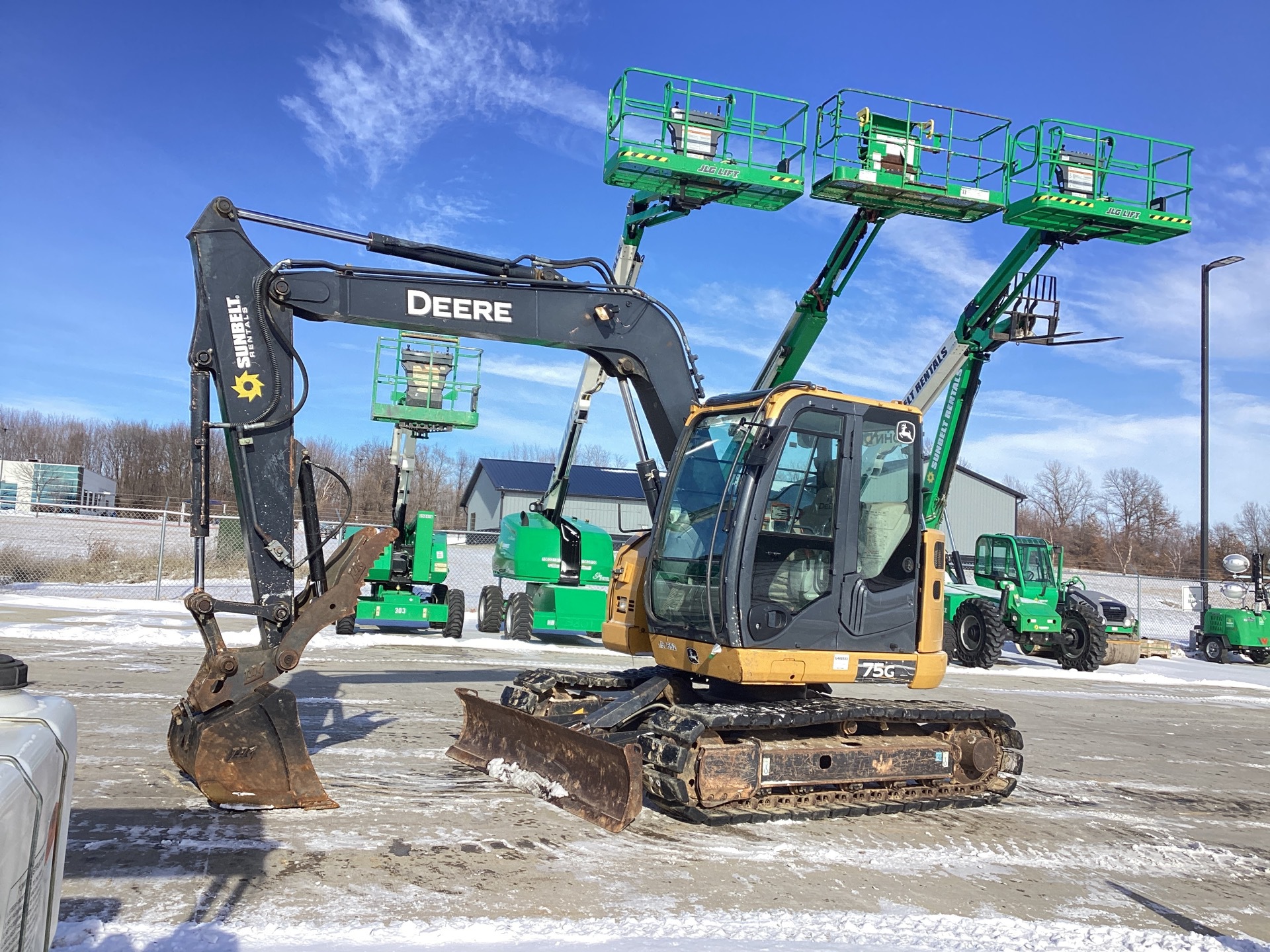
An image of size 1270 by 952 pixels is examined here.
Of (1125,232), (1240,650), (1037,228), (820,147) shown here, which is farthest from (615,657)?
(1240,650)

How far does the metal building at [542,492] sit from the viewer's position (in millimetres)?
46750

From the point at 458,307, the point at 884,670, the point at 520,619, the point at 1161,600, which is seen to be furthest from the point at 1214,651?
the point at 458,307

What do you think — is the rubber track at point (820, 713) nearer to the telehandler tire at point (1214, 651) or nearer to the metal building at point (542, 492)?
the telehandler tire at point (1214, 651)

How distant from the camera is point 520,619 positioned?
17.5 m

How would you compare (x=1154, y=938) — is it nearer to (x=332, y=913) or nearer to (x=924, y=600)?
(x=924, y=600)

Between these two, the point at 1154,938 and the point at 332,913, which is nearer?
the point at 332,913

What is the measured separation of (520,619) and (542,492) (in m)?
26.3

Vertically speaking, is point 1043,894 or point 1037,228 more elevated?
point 1037,228

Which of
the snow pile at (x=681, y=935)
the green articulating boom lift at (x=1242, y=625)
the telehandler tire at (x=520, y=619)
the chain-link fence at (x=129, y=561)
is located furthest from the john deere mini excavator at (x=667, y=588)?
the green articulating boom lift at (x=1242, y=625)

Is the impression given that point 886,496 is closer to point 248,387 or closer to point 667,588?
point 667,588

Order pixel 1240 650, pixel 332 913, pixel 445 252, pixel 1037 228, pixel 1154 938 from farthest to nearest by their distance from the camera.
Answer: pixel 1240 650
pixel 1037 228
pixel 445 252
pixel 1154 938
pixel 332 913

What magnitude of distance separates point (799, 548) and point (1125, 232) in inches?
492

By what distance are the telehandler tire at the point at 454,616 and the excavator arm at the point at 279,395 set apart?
10.4m

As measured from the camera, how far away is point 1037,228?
16078 millimetres
